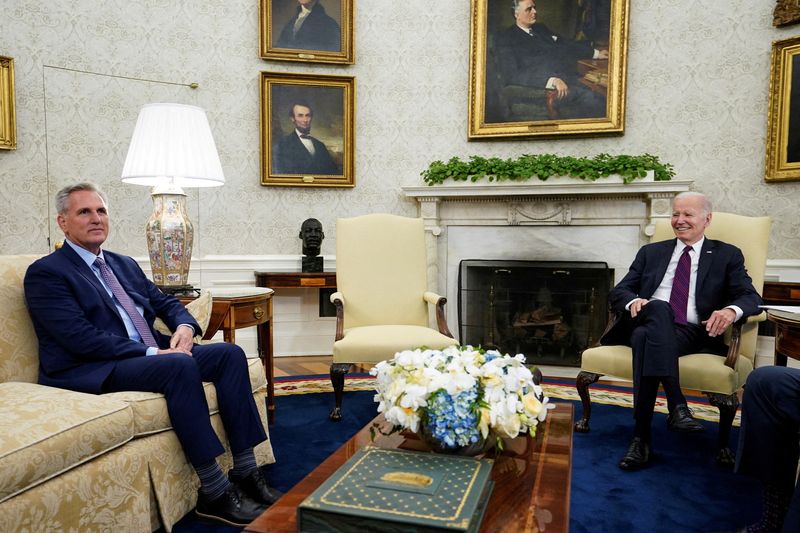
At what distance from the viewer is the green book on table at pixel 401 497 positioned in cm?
117

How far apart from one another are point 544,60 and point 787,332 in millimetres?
3213

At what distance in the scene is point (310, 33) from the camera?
16.3ft

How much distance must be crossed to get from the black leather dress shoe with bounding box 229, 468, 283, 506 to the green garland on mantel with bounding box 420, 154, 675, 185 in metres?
3.18

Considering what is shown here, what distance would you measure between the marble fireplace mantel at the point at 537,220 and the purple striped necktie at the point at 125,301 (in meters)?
2.85

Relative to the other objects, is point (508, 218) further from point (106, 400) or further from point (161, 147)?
point (106, 400)

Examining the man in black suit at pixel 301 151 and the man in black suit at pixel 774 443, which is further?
the man in black suit at pixel 301 151

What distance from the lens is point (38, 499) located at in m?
1.60

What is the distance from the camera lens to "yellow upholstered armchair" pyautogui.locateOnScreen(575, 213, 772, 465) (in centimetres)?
262

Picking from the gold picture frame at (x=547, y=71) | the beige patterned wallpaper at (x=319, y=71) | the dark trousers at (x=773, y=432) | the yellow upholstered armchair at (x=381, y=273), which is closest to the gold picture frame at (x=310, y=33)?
the beige patterned wallpaper at (x=319, y=71)

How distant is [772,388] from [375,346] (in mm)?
1899

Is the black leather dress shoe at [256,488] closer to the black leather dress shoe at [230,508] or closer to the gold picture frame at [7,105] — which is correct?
the black leather dress shoe at [230,508]

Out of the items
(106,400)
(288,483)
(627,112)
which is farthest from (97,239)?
(627,112)

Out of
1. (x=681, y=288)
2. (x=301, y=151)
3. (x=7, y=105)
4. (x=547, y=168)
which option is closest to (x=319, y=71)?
(x=301, y=151)

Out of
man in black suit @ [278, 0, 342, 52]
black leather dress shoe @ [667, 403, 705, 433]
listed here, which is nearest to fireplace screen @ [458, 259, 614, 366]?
black leather dress shoe @ [667, 403, 705, 433]
